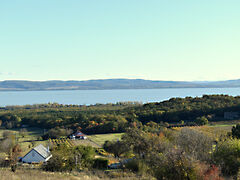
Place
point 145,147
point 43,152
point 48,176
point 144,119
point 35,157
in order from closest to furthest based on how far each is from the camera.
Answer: point 48,176
point 145,147
point 35,157
point 43,152
point 144,119

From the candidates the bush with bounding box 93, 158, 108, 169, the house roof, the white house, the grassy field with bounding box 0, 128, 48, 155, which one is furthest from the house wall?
the bush with bounding box 93, 158, 108, 169

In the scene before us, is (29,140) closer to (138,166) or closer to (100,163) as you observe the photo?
(100,163)

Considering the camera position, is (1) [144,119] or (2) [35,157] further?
(1) [144,119]

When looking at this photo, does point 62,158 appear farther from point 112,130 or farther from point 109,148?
A: point 112,130

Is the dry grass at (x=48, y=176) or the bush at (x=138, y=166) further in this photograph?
the bush at (x=138, y=166)

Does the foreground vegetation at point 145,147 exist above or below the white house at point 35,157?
above

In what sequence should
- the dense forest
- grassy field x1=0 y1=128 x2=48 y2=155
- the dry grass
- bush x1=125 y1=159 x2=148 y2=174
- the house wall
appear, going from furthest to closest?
the dense forest < grassy field x1=0 y1=128 x2=48 y2=155 < the house wall < bush x1=125 y1=159 x2=148 y2=174 < the dry grass

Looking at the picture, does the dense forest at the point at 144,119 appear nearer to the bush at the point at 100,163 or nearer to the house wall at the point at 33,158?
the house wall at the point at 33,158

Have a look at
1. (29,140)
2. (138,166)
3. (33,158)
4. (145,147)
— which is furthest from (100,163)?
(29,140)

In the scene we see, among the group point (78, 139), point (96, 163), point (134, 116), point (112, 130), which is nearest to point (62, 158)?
point (96, 163)

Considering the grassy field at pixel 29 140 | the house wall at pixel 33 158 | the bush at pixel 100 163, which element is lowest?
the grassy field at pixel 29 140

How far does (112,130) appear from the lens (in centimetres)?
6141

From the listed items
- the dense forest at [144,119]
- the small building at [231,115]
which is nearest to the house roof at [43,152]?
the dense forest at [144,119]

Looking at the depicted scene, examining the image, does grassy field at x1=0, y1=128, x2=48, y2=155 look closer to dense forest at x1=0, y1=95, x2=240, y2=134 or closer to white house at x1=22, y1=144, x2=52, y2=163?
white house at x1=22, y1=144, x2=52, y2=163
